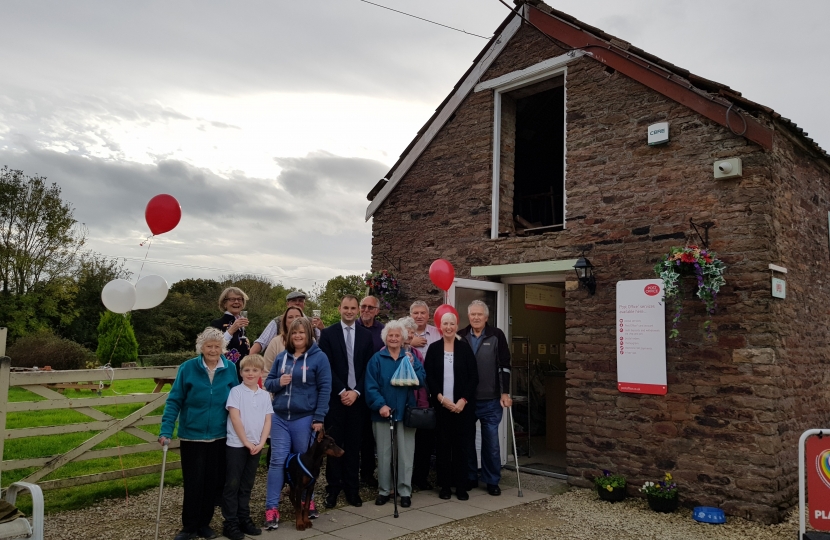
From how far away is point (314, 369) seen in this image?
535cm

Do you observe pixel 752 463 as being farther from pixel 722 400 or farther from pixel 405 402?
pixel 405 402

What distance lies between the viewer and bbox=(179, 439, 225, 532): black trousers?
471 centimetres

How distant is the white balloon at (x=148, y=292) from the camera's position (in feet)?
19.1

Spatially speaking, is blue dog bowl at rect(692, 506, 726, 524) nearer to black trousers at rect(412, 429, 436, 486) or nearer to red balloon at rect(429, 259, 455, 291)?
black trousers at rect(412, 429, 436, 486)

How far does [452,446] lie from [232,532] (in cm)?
251

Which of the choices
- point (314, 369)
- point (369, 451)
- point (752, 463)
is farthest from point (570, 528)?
point (314, 369)

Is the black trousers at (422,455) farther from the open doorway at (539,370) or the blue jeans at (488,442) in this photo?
the open doorway at (539,370)

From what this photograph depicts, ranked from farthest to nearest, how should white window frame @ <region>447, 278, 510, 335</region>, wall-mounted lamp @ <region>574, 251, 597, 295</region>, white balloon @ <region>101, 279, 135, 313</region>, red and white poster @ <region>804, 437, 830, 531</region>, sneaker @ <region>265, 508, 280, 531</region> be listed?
white window frame @ <region>447, 278, 510, 335</region> → wall-mounted lamp @ <region>574, 251, 597, 295</region> → white balloon @ <region>101, 279, 135, 313</region> → sneaker @ <region>265, 508, 280, 531</region> → red and white poster @ <region>804, 437, 830, 531</region>

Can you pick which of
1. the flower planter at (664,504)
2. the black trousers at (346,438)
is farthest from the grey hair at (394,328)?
the flower planter at (664,504)

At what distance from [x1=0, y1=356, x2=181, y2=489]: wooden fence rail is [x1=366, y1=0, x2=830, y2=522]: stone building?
3.88 meters

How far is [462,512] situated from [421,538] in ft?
2.94

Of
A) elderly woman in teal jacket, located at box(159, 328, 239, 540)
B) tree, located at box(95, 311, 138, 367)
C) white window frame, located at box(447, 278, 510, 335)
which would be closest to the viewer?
elderly woman in teal jacket, located at box(159, 328, 239, 540)

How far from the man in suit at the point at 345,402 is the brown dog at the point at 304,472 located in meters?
0.70

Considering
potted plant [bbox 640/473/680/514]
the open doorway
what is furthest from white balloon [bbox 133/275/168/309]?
potted plant [bbox 640/473/680/514]
